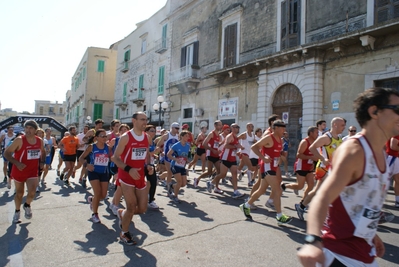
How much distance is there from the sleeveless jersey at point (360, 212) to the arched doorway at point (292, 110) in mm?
13054

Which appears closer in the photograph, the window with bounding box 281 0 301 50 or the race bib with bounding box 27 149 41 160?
the race bib with bounding box 27 149 41 160

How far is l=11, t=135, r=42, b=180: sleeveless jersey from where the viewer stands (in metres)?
5.47

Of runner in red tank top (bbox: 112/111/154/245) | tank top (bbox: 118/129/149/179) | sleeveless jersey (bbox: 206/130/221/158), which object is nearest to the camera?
runner in red tank top (bbox: 112/111/154/245)

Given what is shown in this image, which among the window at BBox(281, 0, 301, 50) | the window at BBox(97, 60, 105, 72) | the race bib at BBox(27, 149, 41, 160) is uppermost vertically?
the window at BBox(97, 60, 105, 72)

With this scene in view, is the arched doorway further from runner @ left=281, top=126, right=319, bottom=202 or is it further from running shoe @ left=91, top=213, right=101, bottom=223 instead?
running shoe @ left=91, top=213, right=101, bottom=223

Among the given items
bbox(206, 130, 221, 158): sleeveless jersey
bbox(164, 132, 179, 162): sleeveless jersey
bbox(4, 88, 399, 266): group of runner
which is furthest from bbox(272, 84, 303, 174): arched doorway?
bbox(164, 132, 179, 162): sleeveless jersey

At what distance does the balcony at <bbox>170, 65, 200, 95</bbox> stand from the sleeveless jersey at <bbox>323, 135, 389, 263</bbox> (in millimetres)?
20525

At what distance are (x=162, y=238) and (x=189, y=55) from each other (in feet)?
66.4

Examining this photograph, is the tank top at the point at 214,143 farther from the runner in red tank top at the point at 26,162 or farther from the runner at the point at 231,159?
the runner in red tank top at the point at 26,162

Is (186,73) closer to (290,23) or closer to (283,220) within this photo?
(290,23)

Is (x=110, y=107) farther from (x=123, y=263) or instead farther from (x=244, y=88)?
(x=123, y=263)

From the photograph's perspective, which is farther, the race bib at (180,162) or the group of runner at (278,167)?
the race bib at (180,162)

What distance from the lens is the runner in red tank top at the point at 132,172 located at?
4.24 m

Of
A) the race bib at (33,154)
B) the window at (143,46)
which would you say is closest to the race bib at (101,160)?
the race bib at (33,154)
